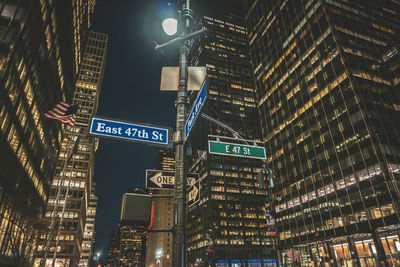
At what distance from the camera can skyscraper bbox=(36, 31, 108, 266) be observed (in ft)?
235

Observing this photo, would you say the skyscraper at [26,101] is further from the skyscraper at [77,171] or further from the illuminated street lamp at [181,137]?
the illuminated street lamp at [181,137]

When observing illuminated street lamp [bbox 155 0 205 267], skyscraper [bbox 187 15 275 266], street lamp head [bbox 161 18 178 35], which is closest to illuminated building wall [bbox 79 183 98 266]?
skyscraper [bbox 187 15 275 266]

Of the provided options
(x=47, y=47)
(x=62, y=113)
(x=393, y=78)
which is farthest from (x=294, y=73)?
(x=62, y=113)

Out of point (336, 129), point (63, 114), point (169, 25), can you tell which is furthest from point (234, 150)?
point (336, 129)

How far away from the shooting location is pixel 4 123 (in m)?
27.1

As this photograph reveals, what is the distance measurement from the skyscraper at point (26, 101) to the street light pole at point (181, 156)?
83.9 feet

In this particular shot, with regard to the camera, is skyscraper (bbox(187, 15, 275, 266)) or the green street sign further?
skyscraper (bbox(187, 15, 275, 266))

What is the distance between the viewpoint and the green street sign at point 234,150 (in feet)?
30.7

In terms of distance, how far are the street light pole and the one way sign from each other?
2.81 feet

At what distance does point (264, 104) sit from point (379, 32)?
36.3m

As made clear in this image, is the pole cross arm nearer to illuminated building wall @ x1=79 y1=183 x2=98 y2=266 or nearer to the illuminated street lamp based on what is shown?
the illuminated street lamp

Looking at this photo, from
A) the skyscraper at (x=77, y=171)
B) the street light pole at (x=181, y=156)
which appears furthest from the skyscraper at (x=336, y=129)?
the skyscraper at (x=77, y=171)

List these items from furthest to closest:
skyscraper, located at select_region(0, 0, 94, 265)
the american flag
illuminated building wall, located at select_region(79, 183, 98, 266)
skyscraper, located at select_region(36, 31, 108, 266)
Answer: illuminated building wall, located at select_region(79, 183, 98, 266)
skyscraper, located at select_region(36, 31, 108, 266)
skyscraper, located at select_region(0, 0, 94, 265)
the american flag

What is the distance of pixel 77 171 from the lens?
271ft
